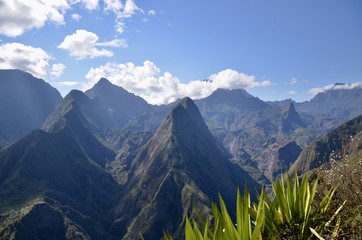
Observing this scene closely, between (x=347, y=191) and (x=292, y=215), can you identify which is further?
(x=347, y=191)

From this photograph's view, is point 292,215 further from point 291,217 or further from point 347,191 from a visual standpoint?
point 347,191

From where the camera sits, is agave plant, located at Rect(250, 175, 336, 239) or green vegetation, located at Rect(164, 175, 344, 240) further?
agave plant, located at Rect(250, 175, 336, 239)

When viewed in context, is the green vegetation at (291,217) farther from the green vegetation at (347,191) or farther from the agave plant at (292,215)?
the green vegetation at (347,191)

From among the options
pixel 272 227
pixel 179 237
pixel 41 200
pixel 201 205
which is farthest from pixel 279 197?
pixel 41 200

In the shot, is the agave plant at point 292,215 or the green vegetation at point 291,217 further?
the agave plant at point 292,215

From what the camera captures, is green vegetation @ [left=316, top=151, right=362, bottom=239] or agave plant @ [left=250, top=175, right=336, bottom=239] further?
agave plant @ [left=250, top=175, right=336, bottom=239]

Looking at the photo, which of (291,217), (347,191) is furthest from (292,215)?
(347,191)

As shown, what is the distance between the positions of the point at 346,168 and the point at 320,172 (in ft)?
2.52

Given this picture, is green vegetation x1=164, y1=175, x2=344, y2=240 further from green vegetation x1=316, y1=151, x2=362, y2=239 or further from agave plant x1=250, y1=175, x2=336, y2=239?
green vegetation x1=316, y1=151, x2=362, y2=239

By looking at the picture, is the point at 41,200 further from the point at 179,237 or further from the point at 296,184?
the point at 296,184

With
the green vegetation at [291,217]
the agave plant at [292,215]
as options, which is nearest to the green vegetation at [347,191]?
the green vegetation at [291,217]

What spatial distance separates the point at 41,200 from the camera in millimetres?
193875

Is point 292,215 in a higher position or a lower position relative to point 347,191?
lower

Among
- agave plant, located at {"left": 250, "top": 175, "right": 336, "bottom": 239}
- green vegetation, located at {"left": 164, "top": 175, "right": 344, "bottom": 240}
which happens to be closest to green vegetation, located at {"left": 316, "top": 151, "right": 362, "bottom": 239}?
green vegetation, located at {"left": 164, "top": 175, "right": 344, "bottom": 240}
